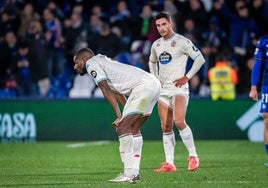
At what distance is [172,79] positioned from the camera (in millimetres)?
13719

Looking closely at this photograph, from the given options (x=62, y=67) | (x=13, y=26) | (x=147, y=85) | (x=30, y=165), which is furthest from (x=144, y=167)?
(x=13, y=26)

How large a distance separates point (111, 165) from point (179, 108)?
175 cm

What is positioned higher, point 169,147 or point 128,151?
point 128,151

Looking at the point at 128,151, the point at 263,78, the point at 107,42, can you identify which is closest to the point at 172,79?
the point at 263,78

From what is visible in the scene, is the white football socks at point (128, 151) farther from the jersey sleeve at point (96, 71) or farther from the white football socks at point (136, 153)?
the jersey sleeve at point (96, 71)

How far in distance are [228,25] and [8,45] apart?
575cm

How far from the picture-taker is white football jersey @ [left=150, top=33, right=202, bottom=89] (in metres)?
13.6

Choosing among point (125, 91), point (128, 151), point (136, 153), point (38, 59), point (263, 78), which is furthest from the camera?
point (38, 59)

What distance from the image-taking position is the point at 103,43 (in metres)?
22.0

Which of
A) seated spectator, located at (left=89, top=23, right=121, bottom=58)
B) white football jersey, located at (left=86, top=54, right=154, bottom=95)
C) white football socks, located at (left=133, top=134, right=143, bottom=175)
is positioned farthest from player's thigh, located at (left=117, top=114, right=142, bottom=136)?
seated spectator, located at (left=89, top=23, right=121, bottom=58)

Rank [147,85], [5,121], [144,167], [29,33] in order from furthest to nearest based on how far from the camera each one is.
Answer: [29,33]
[5,121]
[144,167]
[147,85]

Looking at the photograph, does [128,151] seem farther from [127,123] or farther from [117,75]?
[117,75]

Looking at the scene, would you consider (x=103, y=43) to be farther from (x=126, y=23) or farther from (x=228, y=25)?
(x=228, y=25)

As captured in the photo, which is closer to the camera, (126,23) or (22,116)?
(22,116)
